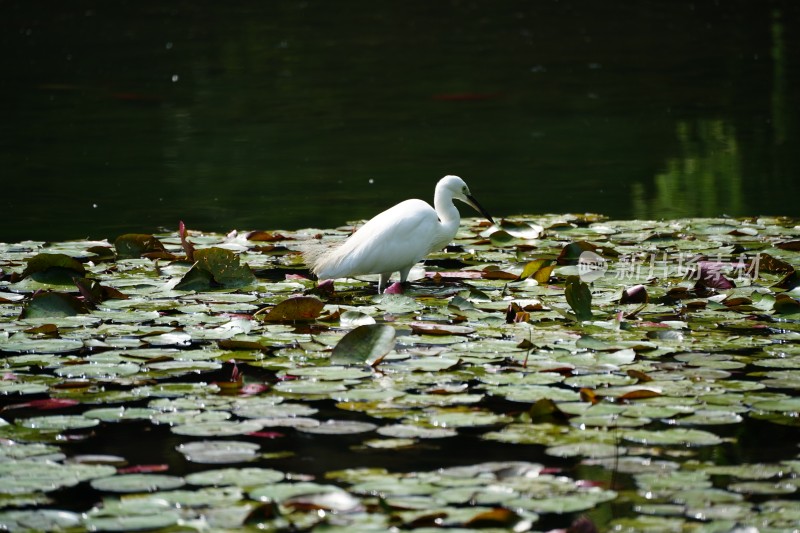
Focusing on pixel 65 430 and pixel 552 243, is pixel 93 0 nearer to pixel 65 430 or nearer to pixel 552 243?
pixel 552 243

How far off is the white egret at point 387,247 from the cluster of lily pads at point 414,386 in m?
0.11

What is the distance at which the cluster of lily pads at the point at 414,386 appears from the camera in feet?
8.05

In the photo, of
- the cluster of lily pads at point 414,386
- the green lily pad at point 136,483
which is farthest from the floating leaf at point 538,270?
the green lily pad at point 136,483

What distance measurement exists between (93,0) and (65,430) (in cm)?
1616

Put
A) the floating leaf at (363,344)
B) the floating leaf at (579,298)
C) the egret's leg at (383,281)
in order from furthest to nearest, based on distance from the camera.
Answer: the egret's leg at (383,281) < the floating leaf at (579,298) < the floating leaf at (363,344)

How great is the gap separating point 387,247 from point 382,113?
18.9ft

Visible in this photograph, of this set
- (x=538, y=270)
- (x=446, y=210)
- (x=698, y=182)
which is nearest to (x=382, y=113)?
(x=698, y=182)

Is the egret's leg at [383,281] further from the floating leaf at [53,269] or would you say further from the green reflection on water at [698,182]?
the green reflection on water at [698,182]

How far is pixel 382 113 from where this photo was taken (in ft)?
33.5

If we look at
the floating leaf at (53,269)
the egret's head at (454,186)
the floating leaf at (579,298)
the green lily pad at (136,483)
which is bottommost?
the green lily pad at (136,483)

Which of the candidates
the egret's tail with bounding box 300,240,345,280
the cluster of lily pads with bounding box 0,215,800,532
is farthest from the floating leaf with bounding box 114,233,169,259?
the egret's tail with bounding box 300,240,345,280

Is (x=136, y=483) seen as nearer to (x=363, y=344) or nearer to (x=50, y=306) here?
(x=363, y=344)

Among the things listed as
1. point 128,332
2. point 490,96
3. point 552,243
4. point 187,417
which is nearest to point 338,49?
point 490,96

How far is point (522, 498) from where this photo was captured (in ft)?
8.11
